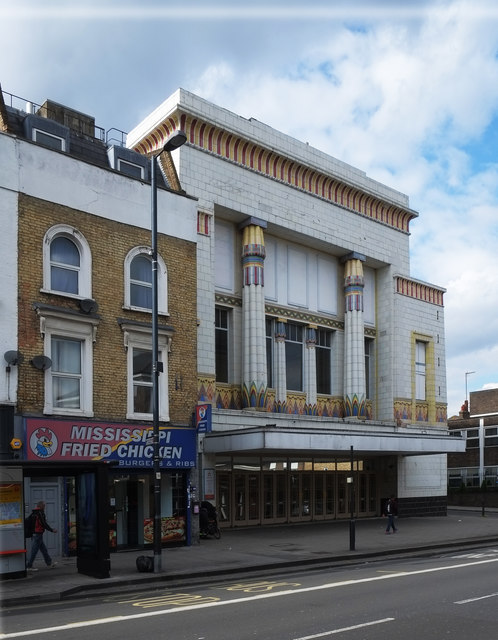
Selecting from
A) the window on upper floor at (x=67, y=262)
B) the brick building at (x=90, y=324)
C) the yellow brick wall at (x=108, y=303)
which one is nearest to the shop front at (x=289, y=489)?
the brick building at (x=90, y=324)

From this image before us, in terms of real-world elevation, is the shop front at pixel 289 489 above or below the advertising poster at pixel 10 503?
below

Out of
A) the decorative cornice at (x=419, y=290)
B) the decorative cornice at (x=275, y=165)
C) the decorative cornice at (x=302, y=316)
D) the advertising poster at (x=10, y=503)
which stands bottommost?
the advertising poster at (x=10, y=503)

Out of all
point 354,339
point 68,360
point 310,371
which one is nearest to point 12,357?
point 68,360

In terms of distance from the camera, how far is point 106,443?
1961 cm

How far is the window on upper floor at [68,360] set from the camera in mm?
18844

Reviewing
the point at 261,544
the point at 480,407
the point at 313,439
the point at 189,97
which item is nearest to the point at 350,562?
the point at 261,544

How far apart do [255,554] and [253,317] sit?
32.9 ft

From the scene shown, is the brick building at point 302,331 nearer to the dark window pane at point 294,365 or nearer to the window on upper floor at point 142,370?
the dark window pane at point 294,365

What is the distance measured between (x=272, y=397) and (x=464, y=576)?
47.3 ft

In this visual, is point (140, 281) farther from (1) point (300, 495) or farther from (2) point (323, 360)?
(1) point (300, 495)

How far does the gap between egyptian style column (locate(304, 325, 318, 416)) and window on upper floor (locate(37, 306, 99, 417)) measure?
1262 centimetres

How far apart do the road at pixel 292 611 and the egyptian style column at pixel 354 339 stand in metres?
15.5

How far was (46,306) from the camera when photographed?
18.8 m

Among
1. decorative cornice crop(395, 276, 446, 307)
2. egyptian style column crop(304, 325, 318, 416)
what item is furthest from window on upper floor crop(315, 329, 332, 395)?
decorative cornice crop(395, 276, 446, 307)
